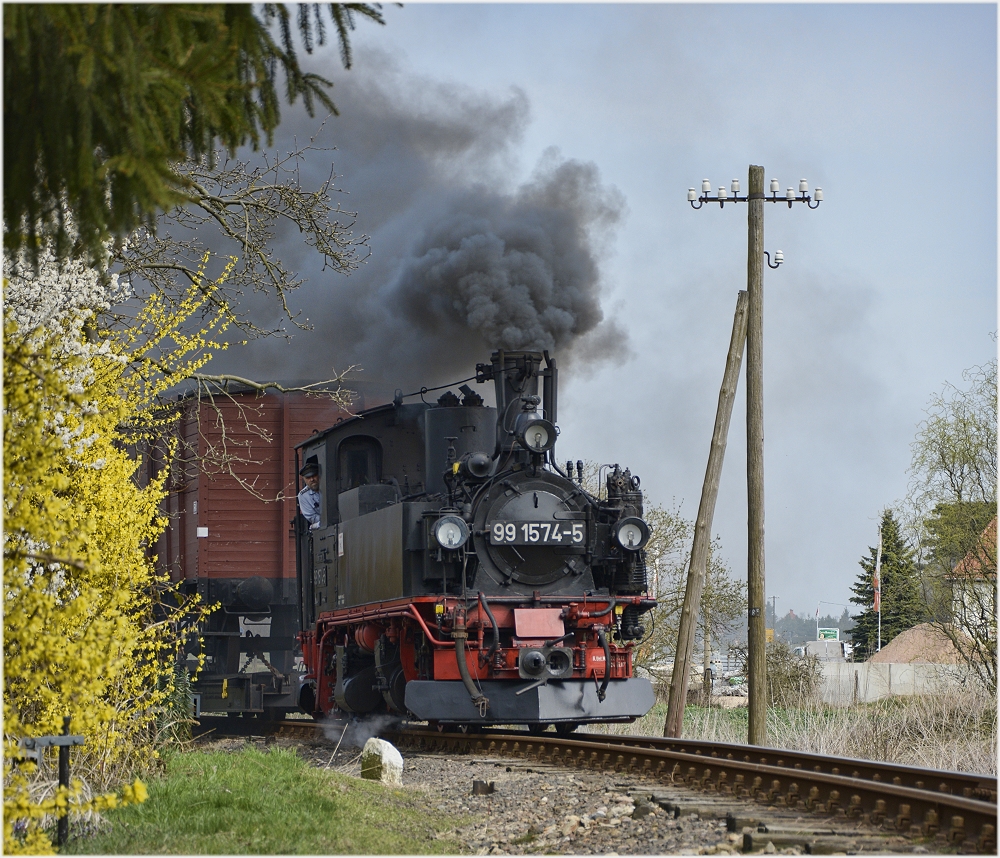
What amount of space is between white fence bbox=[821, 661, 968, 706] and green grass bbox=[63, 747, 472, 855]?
43.6ft

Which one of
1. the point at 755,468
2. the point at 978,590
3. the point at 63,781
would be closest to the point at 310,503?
the point at 755,468

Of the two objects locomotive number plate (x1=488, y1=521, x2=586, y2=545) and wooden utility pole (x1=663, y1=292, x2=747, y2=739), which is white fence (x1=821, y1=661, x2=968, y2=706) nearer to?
wooden utility pole (x1=663, y1=292, x2=747, y2=739)

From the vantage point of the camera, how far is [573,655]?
11.2 m

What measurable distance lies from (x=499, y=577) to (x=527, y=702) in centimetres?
118

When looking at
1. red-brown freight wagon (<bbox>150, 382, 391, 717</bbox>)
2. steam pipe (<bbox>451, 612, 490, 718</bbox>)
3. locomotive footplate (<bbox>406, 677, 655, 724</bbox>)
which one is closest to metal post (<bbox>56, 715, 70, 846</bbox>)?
locomotive footplate (<bbox>406, 677, 655, 724</bbox>)

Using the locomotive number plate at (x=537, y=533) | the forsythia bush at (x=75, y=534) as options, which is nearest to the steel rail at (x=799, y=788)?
the locomotive number plate at (x=537, y=533)

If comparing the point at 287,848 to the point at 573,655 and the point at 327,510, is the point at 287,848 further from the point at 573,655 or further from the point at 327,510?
the point at 327,510

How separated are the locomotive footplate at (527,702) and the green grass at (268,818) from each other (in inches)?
67.0

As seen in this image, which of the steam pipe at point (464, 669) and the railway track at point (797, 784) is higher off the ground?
the steam pipe at point (464, 669)

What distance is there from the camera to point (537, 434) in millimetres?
11305

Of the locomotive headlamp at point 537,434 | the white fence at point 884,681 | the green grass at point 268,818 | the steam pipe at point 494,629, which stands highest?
the locomotive headlamp at point 537,434

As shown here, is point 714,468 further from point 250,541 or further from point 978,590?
point 978,590

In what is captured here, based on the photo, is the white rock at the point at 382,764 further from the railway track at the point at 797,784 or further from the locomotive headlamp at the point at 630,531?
the locomotive headlamp at the point at 630,531

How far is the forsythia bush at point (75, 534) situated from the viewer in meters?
4.95
